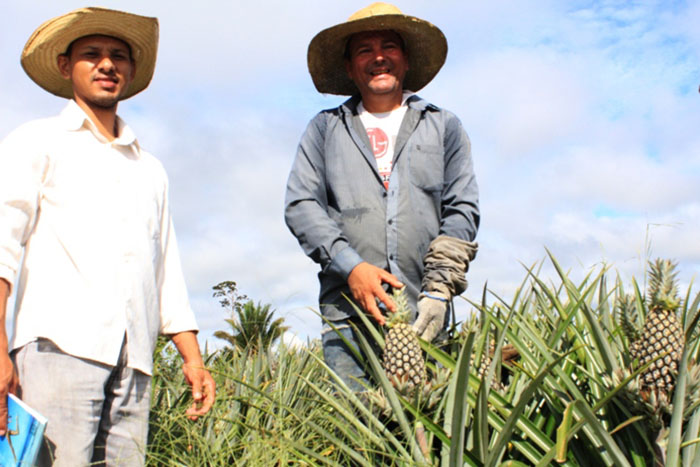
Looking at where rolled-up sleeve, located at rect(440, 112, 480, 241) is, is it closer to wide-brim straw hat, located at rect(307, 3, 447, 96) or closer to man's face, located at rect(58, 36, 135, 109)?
wide-brim straw hat, located at rect(307, 3, 447, 96)

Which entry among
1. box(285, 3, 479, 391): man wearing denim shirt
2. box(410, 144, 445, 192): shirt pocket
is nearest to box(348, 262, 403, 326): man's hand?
box(285, 3, 479, 391): man wearing denim shirt

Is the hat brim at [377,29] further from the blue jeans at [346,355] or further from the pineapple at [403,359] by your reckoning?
the pineapple at [403,359]

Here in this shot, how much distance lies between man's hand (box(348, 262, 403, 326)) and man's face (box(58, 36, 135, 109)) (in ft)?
4.13

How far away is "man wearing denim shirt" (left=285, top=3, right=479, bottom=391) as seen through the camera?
2.95 meters

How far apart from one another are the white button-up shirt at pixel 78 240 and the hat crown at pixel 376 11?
4.38 feet

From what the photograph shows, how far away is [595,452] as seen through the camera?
2.33 meters

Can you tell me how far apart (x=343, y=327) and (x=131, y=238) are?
99cm

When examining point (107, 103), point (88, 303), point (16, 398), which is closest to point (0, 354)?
point (16, 398)

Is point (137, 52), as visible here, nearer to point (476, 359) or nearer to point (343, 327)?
point (343, 327)

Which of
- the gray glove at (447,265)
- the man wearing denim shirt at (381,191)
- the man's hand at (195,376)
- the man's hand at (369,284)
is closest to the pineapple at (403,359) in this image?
the man's hand at (369,284)

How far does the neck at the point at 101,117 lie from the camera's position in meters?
2.82

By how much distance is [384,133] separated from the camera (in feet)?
10.8

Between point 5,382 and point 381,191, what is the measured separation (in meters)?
1.73

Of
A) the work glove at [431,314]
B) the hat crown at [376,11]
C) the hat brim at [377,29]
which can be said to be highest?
the hat crown at [376,11]
